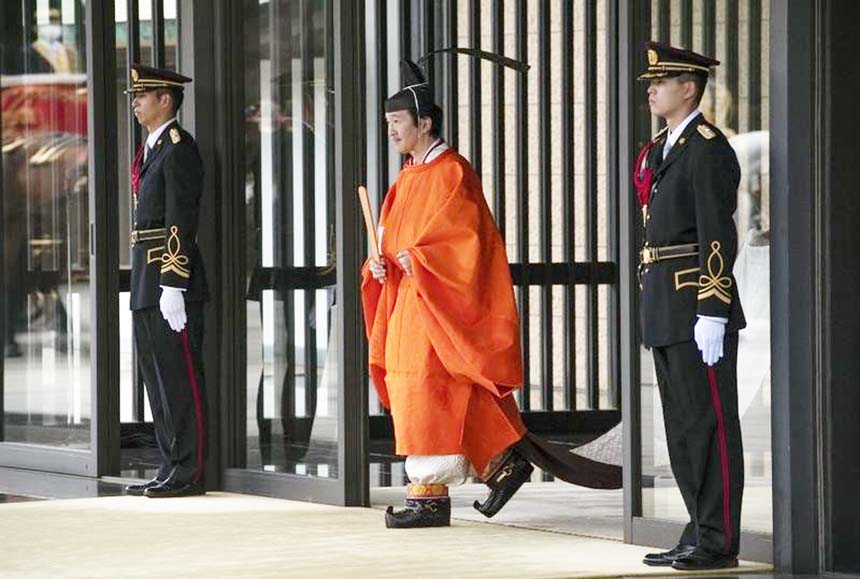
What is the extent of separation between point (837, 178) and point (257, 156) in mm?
2734

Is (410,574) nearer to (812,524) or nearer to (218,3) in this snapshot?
(812,524)

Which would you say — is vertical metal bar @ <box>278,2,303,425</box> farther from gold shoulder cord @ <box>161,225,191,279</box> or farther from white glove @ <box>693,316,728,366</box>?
white glove @ <box>693,316,728,366</box>

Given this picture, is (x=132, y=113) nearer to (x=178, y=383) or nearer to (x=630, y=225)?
(x=178, y=383)

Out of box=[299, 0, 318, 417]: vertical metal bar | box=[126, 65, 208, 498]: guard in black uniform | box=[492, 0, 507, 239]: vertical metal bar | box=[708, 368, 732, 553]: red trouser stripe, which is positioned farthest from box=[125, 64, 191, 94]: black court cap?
box=[708, 368, 732, 553]: red trouser stripe

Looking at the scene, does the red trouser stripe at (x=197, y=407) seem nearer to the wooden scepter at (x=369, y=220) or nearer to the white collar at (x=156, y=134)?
the white collar at (x=156, y=134)

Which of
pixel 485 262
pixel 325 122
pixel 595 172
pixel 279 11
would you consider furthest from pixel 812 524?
pixel 595 172

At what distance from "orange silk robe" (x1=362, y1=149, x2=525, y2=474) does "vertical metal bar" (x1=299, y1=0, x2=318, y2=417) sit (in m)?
0.75

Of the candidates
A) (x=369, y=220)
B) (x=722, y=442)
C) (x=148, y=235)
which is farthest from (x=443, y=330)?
(x=148, y=235)

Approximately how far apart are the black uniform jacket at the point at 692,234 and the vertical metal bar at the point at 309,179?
1947 millimetres

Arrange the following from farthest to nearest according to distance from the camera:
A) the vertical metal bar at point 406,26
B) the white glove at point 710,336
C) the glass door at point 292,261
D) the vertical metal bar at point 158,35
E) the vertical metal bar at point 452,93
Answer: the vertical metal bar at point 452,93
the vertical metal bar at point 406,26
the vertical metal bar at point 158,35
the glass door at point 292,261
the white glove at point 710,336

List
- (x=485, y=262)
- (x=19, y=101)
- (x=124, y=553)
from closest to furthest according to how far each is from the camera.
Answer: (x=124, y=553)
(x=485, y=262)
(x=19, y=101)

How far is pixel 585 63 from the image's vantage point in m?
9.59

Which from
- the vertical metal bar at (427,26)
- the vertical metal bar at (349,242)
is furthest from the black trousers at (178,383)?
the vertical metal bar at (427,26)

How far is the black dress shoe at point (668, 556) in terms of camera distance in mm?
5691
